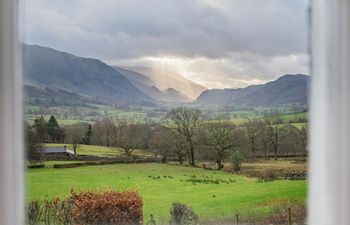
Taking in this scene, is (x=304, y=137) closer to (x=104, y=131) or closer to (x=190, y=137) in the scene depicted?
(x=190, y=137)

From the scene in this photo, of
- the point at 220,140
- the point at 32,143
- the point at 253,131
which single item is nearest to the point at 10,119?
the point at 32,143

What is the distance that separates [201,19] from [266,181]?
1.95 feet

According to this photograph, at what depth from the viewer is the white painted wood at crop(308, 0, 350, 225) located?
1407 mm

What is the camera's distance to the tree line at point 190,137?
5.35 feet

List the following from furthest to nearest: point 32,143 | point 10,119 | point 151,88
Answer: point 151,88, point 32,143, point 10,119

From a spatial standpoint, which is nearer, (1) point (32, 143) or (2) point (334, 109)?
(2) point (334, 109)

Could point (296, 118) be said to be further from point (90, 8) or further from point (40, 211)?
point (40, 211)

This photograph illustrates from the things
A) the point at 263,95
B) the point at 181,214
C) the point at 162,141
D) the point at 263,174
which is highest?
the point at 263,95

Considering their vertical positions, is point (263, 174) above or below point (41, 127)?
below

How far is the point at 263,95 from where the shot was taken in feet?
5.38

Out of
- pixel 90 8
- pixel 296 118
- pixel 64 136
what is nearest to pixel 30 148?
pixel 64 136

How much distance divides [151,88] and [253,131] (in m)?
0.38

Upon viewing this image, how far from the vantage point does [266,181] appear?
1.64 meters

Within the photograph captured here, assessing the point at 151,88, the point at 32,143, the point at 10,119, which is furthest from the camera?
the point at 151,88
